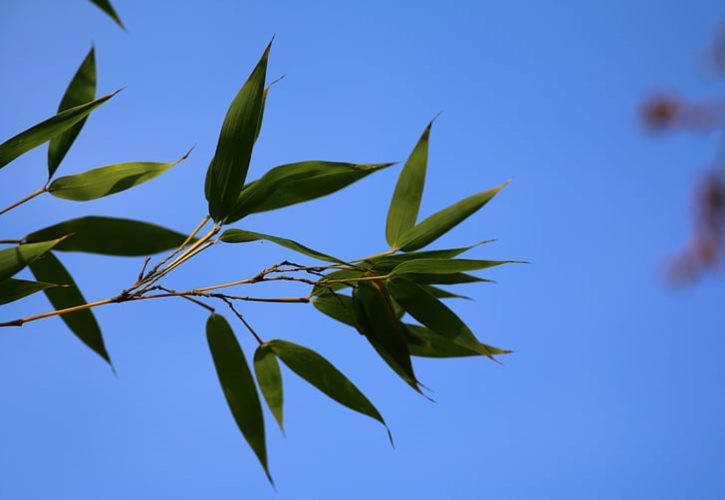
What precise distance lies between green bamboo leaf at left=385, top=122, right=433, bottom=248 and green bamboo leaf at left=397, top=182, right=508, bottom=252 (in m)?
0.02

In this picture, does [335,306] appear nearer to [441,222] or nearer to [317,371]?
[317,371]

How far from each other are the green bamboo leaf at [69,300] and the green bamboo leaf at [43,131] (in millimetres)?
169

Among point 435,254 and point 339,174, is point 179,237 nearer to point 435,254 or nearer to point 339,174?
point 339,174

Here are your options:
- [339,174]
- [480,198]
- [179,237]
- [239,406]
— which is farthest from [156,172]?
[480,198]

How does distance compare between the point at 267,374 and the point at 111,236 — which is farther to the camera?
the point at 267,374

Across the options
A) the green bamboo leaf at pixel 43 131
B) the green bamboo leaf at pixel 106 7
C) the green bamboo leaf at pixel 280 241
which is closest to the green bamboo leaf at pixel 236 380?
the green bamboo leaf at pixel 280 241

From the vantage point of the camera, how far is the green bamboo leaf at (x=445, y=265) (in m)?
1.02

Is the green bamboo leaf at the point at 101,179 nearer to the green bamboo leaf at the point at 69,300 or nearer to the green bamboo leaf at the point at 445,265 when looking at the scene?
the green bamboo leaf at the point at 69,300

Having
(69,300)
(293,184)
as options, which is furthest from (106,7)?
(69,300)

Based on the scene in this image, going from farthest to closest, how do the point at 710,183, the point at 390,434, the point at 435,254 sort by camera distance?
the point at 710,183, the point at 435,254, the point at 390,434

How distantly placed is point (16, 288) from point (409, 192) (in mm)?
623

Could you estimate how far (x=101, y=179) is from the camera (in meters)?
1.09

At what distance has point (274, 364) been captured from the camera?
1.15 m

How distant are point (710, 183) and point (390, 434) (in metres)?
0.91
